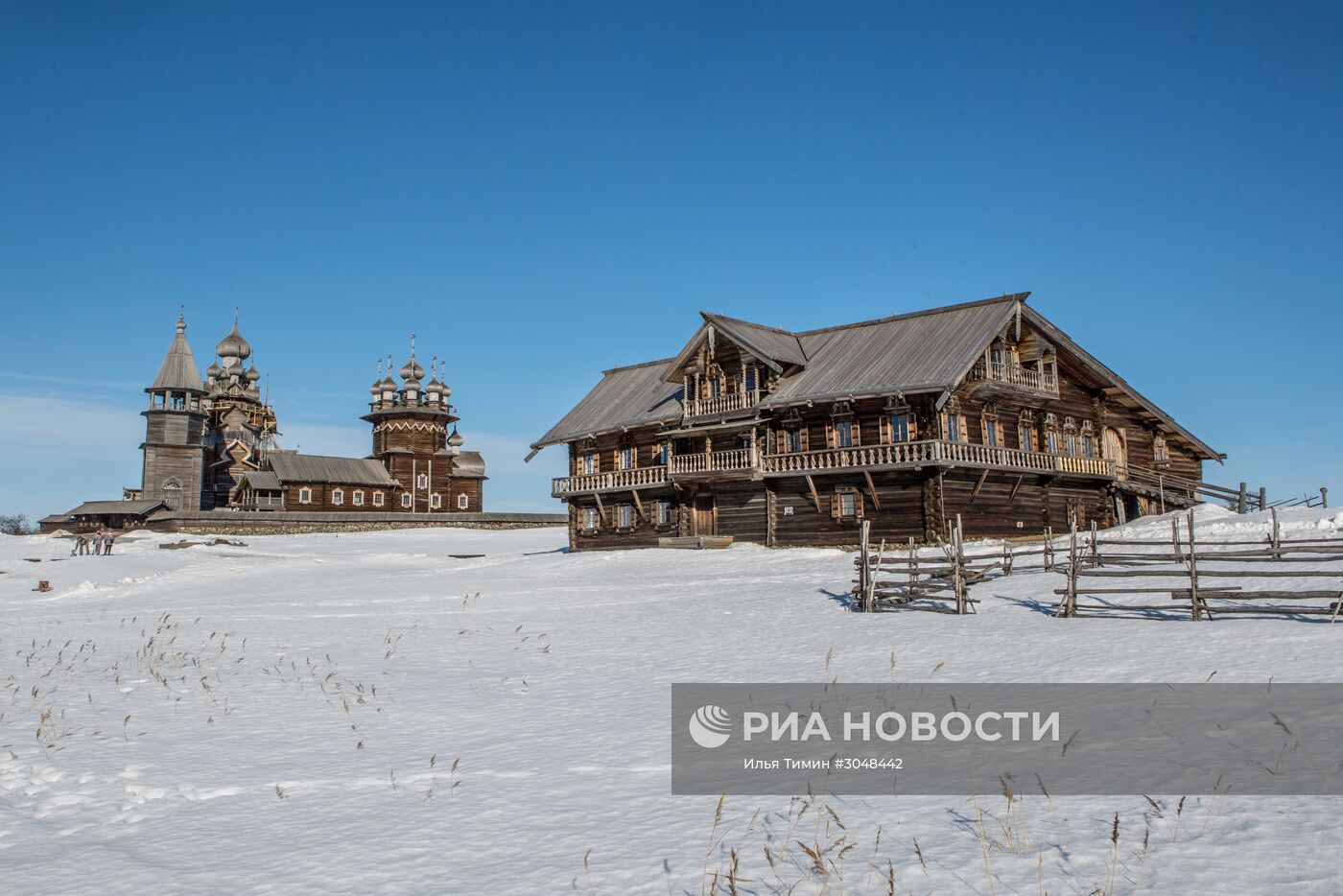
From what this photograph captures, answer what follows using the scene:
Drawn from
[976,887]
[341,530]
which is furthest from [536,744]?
[341,530]

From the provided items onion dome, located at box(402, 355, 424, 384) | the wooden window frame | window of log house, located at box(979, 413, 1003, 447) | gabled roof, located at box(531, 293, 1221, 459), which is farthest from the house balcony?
onion dome, located at box(402, 355, 424, 384)

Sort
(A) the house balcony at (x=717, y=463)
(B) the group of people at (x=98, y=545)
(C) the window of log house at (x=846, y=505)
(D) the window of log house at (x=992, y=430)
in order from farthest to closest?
(B) the group of people at (x=98, y=545), (A) the house balcony at (x=717, y=463), (D) the window of log house at (x=992, y=430), (C) the window of log house at (x=846, y=505)

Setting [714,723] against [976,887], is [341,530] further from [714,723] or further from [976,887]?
[976,887]

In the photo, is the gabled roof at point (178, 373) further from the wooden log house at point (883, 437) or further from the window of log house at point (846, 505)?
the window of log house at point (846, 505)

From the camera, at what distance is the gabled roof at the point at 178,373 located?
80375 millimetres

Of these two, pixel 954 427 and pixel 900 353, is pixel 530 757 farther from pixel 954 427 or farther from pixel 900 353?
pixel 900 353

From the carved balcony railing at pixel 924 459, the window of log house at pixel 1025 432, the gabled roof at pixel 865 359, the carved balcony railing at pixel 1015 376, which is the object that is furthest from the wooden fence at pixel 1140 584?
the window of log house at pixel 1025 432

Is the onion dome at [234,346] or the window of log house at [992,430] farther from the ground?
the onion dome at [234,346]

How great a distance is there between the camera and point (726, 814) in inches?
285

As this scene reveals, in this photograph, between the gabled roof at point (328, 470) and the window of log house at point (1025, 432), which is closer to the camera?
the window of log house at point (1025, 432)

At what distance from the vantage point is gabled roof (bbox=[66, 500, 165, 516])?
71750 mm

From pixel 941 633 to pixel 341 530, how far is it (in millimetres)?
57103

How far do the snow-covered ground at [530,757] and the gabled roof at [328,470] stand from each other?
5069cm

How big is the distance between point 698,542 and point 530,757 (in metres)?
26.1
